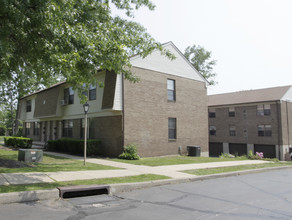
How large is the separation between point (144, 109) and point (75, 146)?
5580 millimetres

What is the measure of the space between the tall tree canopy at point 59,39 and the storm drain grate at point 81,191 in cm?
359

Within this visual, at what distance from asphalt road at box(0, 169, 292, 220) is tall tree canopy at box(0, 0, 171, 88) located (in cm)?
405

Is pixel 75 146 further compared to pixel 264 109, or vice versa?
pixel 264 109

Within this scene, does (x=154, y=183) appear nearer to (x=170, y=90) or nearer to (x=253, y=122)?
(x=170, y=90)

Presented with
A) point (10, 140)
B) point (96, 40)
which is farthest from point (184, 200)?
point (10, 140)

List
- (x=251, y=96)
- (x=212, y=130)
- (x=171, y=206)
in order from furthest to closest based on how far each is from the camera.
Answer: (x=212, y=130) < (x=251, y=96) < (x=171, y=206)

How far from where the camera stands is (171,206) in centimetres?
605

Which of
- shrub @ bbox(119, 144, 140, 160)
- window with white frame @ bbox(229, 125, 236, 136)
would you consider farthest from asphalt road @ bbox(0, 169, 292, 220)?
window with white frame @ bbox(229, 125, 236, 136)

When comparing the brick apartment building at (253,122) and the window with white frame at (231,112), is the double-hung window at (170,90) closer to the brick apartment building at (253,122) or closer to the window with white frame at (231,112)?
the brick apartment building at (253,122)

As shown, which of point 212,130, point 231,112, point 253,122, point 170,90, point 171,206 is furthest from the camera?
point 212,130

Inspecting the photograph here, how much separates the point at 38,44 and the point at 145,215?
626 centimetres

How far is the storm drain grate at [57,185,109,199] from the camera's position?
672 cm

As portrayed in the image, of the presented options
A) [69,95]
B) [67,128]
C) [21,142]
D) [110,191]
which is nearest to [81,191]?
[110,191]

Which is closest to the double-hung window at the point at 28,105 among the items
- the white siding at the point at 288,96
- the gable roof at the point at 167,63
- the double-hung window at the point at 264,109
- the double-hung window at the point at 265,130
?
the gable roof at the point at 167,63
